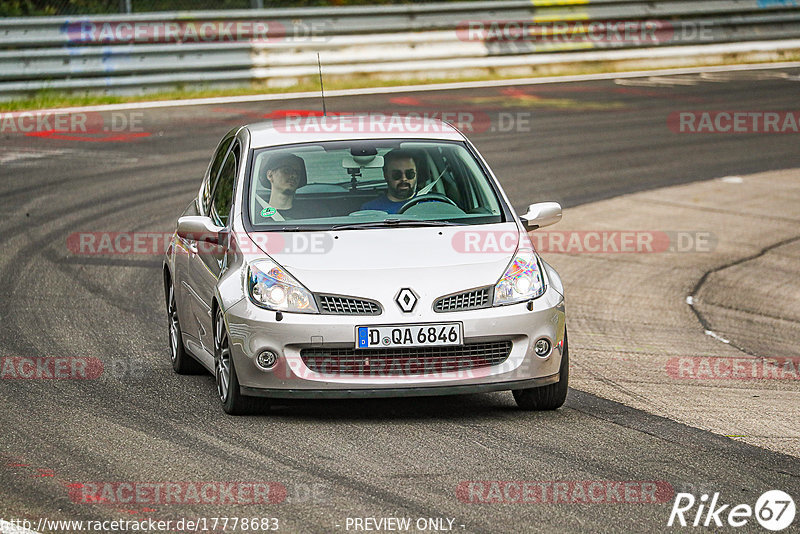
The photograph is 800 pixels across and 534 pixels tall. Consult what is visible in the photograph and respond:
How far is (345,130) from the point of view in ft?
27.6

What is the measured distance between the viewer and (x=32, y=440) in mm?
6633

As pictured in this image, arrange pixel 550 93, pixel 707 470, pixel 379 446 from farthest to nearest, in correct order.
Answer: pixel 550 93
pixel 379 446
pixel 707 470

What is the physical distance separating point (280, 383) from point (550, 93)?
16921mm

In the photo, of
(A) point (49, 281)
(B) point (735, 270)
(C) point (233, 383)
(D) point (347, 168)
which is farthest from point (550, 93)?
(C) point (233, 383)

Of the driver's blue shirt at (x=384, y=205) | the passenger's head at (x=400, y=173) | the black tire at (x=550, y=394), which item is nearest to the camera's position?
the black tire at (x=550, y=394)

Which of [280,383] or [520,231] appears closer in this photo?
[280,383]

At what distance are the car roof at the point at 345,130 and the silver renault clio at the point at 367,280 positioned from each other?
3cm

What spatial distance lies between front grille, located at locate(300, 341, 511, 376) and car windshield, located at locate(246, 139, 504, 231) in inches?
37.4

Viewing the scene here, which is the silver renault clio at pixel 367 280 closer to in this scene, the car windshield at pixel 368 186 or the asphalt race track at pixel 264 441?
the car windshield at pixel 368 186

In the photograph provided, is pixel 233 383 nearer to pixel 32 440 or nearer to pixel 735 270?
pixel 32 440

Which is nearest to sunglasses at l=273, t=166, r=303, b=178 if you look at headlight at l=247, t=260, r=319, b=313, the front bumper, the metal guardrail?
headlight at l=247, t=260, r=319, b=313

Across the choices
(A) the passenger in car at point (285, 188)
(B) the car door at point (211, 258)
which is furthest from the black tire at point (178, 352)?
(A) the passenger in car at point (285, 188)

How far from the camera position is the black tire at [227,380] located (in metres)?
7.12

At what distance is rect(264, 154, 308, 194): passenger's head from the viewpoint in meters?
7.95
